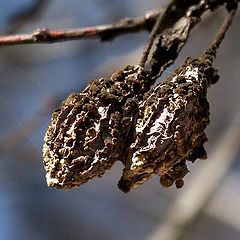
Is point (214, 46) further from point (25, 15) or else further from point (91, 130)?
point (25, 15)

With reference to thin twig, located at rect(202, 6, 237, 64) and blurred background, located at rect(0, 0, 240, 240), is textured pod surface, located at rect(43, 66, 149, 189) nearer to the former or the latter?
thin twig, located at rect(202, 6, 237, 64)

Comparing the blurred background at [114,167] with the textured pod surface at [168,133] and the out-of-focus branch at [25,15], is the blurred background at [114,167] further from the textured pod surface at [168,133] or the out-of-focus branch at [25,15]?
the textured pod surface at [168,133]

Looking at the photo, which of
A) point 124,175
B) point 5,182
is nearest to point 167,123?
point 124,175

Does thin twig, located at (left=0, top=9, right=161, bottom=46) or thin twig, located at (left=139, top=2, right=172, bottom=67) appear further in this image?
thin twig, located at (left=0, top=9, right=161, bottom=46)

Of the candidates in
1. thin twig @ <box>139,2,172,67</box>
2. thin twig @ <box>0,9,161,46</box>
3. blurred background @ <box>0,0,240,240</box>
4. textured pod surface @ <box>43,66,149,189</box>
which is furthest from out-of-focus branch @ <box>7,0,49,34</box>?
textured pod surface @ <box>43,66,149,189</box>

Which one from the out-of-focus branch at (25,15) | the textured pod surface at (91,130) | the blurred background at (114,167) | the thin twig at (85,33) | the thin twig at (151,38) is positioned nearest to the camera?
the textured pod surface at (91,130)

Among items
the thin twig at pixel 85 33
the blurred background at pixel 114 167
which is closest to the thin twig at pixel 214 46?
the thin twig at pixel 85 33

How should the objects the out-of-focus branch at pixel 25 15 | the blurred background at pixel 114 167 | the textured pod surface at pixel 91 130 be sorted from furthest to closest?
the blurred background at pixel 114 167 < the out-of-focus branch at pixel 25 15 < the textured pod surface at pixel 91 130

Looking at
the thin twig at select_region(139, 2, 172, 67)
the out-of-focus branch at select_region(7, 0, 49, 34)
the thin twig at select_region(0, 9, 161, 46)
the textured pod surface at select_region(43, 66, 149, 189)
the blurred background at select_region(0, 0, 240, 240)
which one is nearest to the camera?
the textured pod surface at select_region(43, 66, 149, 189)
